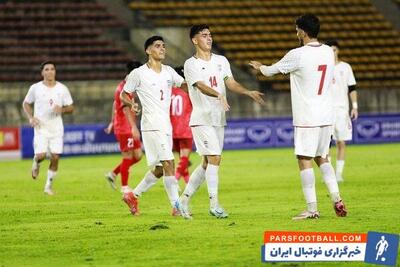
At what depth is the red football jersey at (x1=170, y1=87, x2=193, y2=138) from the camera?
70.8ft

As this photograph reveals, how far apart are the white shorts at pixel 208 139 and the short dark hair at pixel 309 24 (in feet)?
5.72

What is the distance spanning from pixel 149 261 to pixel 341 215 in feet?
14.0

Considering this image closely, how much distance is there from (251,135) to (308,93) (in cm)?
2198

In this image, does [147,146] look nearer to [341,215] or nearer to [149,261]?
[341,215]

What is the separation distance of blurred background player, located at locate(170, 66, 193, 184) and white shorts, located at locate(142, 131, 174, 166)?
5495 millimetres

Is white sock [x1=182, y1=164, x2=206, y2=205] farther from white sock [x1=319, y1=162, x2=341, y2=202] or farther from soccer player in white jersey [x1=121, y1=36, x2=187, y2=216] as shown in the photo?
white sock [x1=319, y1=162, x2=341, y2=202]

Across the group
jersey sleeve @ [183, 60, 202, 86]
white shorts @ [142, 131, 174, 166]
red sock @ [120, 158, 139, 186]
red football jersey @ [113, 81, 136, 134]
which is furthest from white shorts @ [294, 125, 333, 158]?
red football jersey @ [113, 81, 136, 134]

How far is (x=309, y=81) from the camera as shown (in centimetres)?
1453

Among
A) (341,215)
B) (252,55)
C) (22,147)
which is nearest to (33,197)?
(341,215)

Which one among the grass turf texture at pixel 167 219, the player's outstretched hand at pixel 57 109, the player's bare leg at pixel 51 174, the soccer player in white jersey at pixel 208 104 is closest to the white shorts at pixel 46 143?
the player's bare leg at pixel 51 174

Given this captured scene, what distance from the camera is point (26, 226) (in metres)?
14.8

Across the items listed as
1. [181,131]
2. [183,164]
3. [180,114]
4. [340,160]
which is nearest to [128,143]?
[183,164]

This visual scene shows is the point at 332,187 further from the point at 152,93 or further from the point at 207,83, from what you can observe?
the point at 152,93

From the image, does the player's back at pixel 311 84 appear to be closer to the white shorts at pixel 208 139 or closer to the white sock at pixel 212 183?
the white shorts at pixel 208 139
